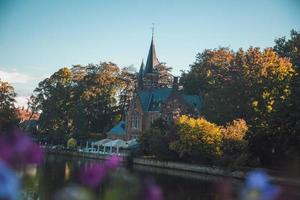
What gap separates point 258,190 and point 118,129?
57.1m

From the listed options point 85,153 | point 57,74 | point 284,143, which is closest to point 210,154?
point 284,143

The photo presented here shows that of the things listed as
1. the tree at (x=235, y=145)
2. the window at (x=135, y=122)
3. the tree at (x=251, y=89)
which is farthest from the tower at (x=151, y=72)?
the tree at (x=235, y=145)

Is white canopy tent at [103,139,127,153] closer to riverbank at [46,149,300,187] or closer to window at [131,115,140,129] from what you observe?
riverbank at [46,149,300,187]

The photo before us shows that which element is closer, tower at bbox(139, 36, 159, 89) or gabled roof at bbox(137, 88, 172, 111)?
gabled roof at bbox(137, 88, 172, 111)

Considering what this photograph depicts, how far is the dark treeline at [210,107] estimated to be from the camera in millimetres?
30281

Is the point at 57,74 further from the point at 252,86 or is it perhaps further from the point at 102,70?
the point at 252,86

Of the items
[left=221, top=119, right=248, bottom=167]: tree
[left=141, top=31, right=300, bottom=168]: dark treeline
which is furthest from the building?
[left=221, top=119, right=248, bottom=167]: tree

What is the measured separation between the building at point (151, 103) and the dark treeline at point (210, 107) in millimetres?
2450

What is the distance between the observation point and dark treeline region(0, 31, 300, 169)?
99.3 feet

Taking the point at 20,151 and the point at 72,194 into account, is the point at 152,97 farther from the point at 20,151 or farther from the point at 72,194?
the point at 72,194

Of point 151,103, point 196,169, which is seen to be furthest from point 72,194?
point 151,103

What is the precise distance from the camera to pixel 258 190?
5.11 feet

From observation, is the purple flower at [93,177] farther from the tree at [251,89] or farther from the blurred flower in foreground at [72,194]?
the tree at [251,89]

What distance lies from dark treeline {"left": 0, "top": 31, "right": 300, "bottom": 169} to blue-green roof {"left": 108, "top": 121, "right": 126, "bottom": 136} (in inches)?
93.9
